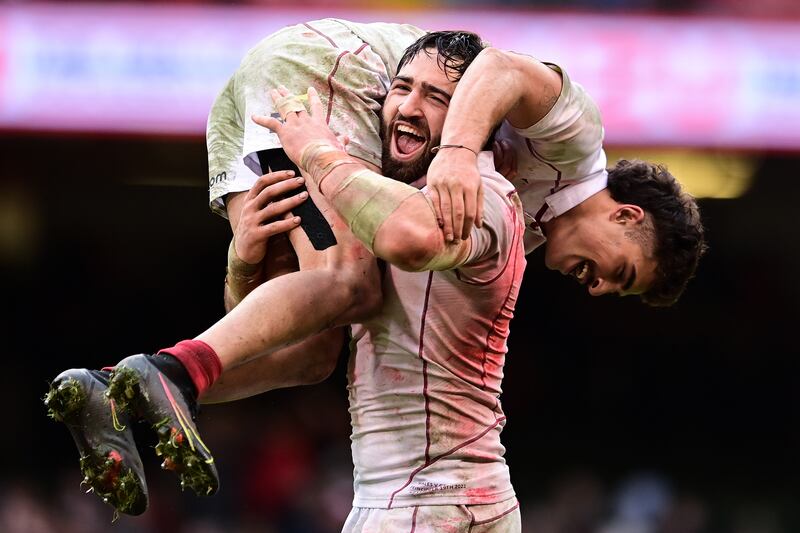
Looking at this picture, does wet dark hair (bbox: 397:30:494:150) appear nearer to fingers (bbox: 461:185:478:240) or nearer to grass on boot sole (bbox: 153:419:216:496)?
fingers (bbox: 461:185:478:240)

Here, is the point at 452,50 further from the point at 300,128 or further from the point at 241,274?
the point at 241,274

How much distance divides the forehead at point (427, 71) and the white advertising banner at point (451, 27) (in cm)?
345

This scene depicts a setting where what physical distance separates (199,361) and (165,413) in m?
0.18

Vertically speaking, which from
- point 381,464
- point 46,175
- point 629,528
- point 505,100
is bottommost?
point 629,528

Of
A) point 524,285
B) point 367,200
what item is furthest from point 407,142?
point 524,285

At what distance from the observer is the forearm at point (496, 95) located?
2.97m

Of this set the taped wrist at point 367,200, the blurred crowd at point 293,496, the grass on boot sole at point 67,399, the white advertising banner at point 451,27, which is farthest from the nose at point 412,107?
the blurred crowd at point 293,496

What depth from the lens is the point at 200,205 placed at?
356 inches

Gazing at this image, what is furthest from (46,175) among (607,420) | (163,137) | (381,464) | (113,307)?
(381,464)

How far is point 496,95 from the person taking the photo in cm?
302

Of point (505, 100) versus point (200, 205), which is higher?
point (505, 100)

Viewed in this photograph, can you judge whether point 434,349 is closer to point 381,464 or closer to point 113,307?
point 381,464

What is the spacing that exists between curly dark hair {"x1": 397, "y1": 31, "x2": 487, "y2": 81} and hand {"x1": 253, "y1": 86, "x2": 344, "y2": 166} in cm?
32

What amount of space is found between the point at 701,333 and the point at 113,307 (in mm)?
4053
